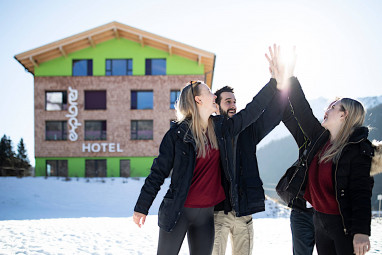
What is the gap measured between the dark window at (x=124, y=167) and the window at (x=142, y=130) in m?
2.04

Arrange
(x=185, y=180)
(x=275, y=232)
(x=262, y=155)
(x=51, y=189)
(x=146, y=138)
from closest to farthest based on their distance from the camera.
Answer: (x=185, y=180), (x=275, y=232), (x=51, y=189), (x=146, y=138), (x=262, y=155)

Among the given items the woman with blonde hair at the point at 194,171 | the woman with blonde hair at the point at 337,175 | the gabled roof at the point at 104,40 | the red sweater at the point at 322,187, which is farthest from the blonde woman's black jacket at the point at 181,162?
the gabled roof at the point at 104,40

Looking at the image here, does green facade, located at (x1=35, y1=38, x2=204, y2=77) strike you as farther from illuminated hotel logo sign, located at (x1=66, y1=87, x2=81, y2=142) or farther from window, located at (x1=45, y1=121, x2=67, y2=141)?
→ window, located at (x1=45, y1=121, x2=67, y2=141)

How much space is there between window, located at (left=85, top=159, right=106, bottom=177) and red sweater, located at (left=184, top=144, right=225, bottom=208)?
2535 cm

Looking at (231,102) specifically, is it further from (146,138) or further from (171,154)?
(146,138)

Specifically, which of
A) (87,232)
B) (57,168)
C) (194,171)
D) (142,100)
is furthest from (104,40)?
(194,171)

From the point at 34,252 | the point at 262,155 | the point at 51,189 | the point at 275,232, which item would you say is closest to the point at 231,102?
the point at 34,252

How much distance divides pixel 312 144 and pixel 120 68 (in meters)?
26.4

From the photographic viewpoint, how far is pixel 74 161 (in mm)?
27312

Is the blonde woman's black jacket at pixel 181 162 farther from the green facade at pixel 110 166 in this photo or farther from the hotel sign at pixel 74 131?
the hotel sign at pixel 74 131

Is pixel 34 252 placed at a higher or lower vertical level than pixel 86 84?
lower

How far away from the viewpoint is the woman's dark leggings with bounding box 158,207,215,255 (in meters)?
2.94

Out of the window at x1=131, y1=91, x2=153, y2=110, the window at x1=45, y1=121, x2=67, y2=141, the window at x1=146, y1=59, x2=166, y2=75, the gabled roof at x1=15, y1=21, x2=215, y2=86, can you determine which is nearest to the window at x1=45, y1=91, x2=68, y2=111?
the window at x1=45, y1=121, x2=67, y2=141

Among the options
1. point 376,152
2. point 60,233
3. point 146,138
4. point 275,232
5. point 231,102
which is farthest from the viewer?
point 146,138
